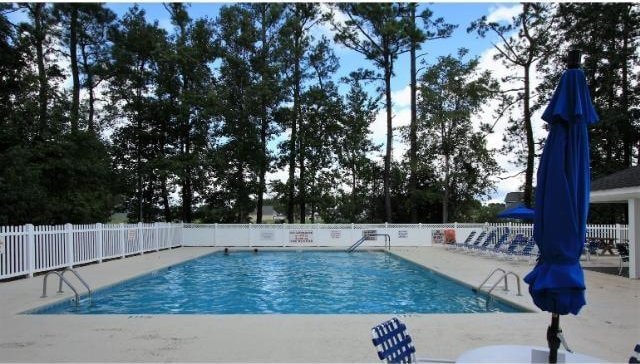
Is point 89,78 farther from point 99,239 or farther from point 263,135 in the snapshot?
point 99,239

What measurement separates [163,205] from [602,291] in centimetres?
2488

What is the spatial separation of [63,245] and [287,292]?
630 cm

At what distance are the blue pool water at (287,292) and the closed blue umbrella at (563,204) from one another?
5.46 metres

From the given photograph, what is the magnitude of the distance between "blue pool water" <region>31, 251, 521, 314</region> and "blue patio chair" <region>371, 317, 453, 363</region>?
213 inches

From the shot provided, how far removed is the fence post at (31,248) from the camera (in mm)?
11457

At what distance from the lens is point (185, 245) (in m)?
23.4

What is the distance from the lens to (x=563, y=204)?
3.32 metres

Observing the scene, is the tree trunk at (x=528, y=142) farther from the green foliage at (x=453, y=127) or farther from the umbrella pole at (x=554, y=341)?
the umbrella pole at (x=554, y=341)

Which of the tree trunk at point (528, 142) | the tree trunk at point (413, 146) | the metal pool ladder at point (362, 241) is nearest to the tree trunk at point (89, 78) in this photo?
the metal pool ladder at point (362, 241)

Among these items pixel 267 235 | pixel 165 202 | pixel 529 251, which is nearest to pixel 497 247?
pixel 529 251

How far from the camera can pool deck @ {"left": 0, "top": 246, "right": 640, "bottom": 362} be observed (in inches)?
205

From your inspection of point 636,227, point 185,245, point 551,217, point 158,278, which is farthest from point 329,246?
point 551,217

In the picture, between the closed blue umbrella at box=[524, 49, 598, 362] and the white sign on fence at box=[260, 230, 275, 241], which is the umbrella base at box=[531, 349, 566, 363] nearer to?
the closed blue umbrella at box=[524, 49, 598, 362]

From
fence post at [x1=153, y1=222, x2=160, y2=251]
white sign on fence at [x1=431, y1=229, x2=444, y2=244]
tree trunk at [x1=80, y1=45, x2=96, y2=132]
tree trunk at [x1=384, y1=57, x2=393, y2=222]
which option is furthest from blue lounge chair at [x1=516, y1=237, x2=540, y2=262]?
tree trunk at [x1=80, y1=45, x2=96, y2=132]
